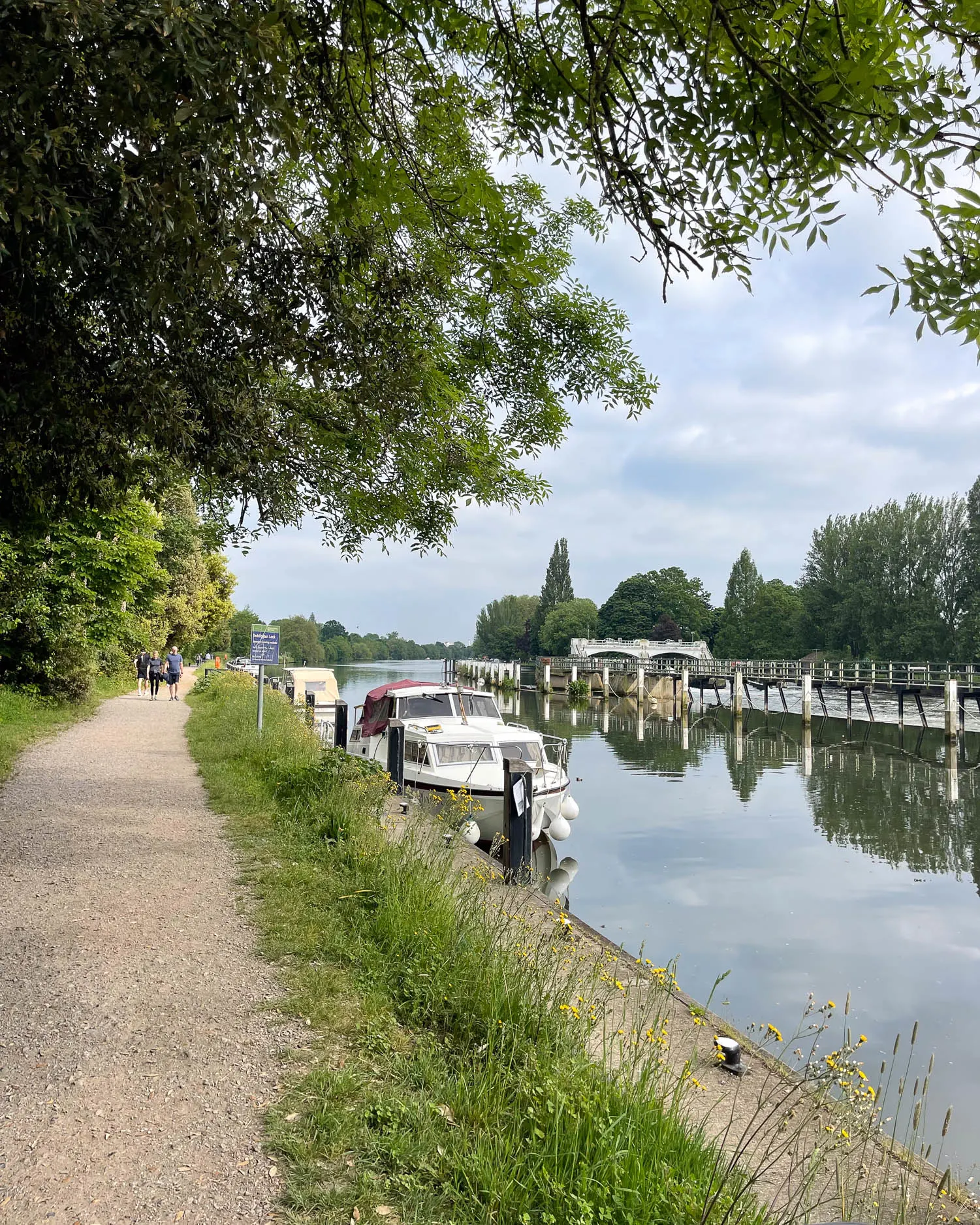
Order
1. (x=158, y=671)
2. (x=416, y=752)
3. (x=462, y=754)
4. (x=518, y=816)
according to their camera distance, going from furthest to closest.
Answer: (x=158, y=671), (x=416, y=752), (x=462, y=754), (x=518, y=816)

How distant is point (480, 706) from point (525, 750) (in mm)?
2810

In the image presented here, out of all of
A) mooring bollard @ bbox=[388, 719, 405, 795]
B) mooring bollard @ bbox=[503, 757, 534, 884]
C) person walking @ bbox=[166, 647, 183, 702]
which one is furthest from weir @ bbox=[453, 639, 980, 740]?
person walking @ bbox=[166, 647, 183, 702]

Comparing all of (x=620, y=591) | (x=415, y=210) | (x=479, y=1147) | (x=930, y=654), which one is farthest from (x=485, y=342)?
(x=620, y=591)

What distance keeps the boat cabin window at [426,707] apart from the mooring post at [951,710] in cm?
2509

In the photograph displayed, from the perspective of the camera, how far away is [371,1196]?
296 cm

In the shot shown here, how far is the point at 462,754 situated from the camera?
1416 cm

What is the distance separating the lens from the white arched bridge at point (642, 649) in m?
81.5

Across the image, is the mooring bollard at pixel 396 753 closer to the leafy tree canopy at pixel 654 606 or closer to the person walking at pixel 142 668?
the person walking at pixel 142 668

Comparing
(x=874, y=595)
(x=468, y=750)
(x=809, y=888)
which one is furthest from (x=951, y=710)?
(x=874, y=595)

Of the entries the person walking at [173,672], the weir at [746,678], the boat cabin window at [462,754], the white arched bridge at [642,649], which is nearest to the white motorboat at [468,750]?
the boat cabin window at [462,754]

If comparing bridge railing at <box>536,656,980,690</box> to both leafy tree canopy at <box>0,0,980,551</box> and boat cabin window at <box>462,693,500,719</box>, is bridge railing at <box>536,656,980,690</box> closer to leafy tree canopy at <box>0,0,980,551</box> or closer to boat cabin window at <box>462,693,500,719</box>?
boat cabin window at <box>462,693,500,719</box>

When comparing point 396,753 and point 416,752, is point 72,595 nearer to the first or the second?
point 416,752

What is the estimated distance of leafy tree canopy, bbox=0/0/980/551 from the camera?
2826mm

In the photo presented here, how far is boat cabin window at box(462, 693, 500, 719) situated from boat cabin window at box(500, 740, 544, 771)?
2.22m
